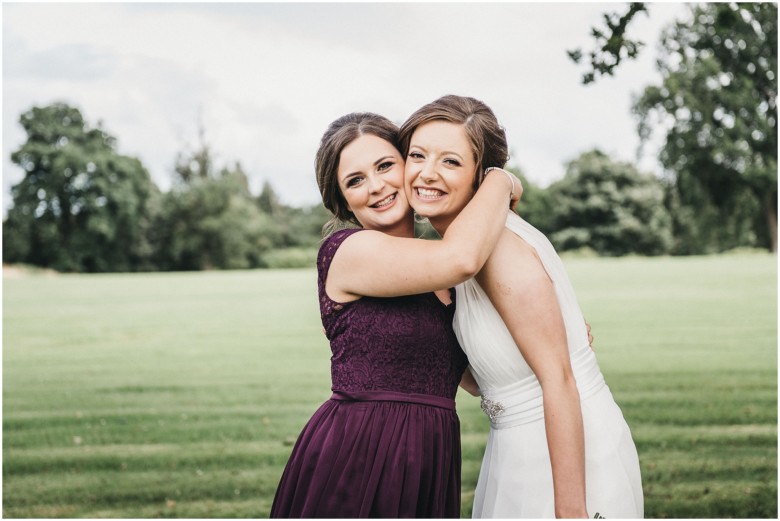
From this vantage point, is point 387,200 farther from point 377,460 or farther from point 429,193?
point 377,460

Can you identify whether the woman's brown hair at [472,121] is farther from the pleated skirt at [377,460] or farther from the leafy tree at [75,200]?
the leafy tree at [75,200]

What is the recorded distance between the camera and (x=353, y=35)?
37.8 meters

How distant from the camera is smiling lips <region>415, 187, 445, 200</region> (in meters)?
3.09

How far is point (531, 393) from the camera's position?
3.00 meters

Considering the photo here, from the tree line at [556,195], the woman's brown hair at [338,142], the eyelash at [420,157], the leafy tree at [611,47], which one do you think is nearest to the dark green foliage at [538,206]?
the tree line at [556,195]

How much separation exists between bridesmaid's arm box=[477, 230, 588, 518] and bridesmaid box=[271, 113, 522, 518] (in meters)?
0.28

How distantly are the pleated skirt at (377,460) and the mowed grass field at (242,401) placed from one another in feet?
12.9

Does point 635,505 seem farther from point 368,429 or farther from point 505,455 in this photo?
point 368,429

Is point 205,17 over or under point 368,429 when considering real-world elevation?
over

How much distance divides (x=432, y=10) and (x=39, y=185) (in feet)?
97.3

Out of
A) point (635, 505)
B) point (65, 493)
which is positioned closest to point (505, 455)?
point (635, 505)

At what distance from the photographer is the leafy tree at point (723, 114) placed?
42125 millimetres

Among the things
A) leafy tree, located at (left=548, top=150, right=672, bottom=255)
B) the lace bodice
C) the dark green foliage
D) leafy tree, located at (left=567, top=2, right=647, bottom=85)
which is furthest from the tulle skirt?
leafy tree, located at (left=548, top=150, right=672, bottom=255)

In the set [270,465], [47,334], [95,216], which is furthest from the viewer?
[95,216]
